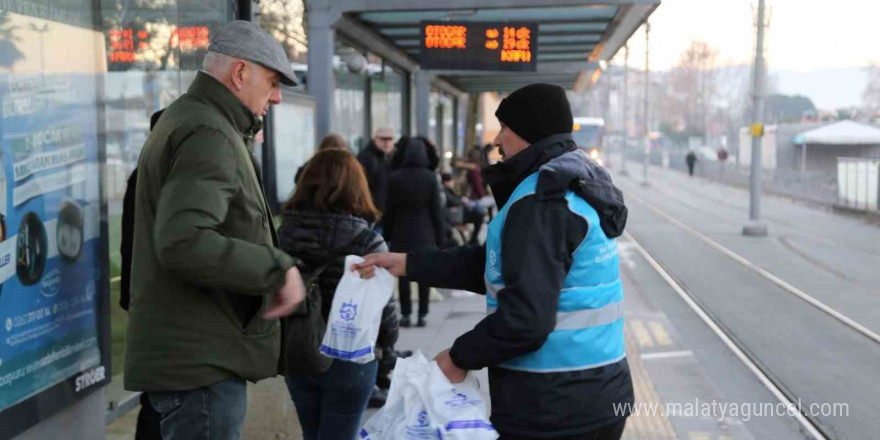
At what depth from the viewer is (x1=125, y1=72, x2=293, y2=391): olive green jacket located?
7.72 ft

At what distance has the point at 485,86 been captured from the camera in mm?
29453

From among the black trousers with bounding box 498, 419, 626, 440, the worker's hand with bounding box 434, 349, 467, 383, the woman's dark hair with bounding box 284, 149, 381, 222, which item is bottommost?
the black trousers with bounding box 498, 419, 626, 440

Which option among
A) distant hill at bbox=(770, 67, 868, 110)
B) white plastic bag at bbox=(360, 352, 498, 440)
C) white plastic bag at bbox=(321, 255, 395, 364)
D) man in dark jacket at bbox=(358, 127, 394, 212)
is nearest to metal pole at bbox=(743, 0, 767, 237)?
man in dark jacket at bbox=(358, 127, 394, 212)

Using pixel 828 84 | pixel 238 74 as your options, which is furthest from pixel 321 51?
pixel 828 84

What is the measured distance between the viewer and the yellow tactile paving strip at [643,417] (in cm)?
547

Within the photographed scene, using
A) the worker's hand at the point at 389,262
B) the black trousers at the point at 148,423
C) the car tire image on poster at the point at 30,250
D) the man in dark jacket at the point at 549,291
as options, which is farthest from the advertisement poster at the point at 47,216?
the man in dark jacket at the point at 549,291

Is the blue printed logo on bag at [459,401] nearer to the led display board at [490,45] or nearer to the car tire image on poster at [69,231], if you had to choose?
the car tire image on poster at [69,231]

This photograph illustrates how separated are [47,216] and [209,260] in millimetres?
1766

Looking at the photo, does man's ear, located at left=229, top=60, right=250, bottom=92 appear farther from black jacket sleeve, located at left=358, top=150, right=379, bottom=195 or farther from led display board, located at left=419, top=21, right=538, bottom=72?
led display board, located at left=419, top=21, right=538, bottom=72

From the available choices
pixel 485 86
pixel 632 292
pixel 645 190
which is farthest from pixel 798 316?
pixel 645 190

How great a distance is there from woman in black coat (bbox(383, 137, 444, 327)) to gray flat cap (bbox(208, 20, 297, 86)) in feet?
17.7

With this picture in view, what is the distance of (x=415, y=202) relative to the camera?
823 centimetres

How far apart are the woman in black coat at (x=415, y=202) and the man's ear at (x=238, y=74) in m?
5.42

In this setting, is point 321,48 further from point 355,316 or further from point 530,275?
point 530,275
